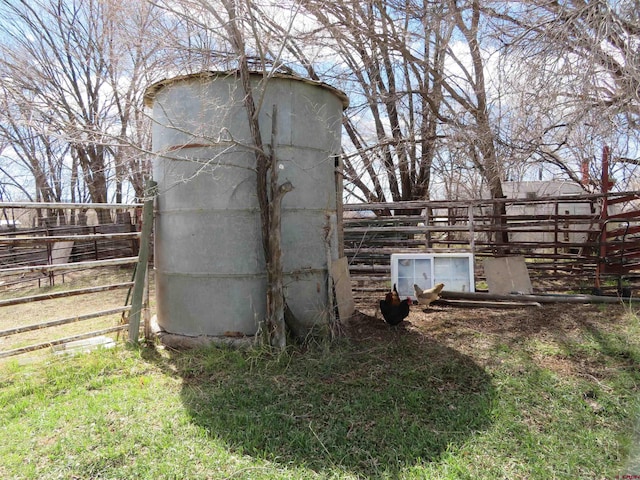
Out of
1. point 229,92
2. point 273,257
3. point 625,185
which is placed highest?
point 229,92

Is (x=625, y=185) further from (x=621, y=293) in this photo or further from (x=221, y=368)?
(x=221, y=368)

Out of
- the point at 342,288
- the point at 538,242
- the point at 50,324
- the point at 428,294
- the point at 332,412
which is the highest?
the point at 538,242

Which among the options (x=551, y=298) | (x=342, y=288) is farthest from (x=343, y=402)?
(x=551, y=298)

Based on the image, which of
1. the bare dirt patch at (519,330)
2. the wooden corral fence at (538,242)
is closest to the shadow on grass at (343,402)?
the bare dirt patch at (519,330)

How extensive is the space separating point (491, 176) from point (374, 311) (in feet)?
16.4

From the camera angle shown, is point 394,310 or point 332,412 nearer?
point 332,412

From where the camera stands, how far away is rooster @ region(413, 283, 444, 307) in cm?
677

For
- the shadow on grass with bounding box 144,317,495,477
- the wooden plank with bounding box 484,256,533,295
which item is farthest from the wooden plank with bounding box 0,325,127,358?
the wooden plank with bounding box 484,256,533,295

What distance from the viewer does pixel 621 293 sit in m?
7.05

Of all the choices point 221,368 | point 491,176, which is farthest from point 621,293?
point 221,368

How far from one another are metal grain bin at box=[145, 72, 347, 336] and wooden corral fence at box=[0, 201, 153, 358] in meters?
0.48

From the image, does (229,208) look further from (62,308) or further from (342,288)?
(62,308)

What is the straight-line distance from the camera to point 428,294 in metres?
6.77

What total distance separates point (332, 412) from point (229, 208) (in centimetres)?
266
